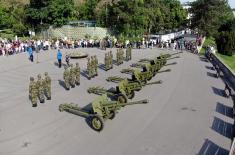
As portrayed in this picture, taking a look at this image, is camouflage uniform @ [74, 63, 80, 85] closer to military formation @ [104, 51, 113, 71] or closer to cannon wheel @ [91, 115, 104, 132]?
military formation @ [104, 51, 113, 71]

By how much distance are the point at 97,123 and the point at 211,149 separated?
4194 millimetres

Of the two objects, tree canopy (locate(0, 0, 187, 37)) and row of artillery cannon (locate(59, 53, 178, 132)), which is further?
tree canopy (locate(0, 0, 187, 37))

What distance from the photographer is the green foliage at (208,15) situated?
60.0 m

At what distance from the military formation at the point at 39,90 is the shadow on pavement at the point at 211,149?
8.05m

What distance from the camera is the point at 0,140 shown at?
13445 mm

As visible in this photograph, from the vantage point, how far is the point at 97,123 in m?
14.2

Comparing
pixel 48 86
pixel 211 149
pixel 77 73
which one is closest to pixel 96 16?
pixel 77 73

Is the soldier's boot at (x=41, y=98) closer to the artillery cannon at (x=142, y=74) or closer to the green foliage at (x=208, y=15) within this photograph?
the artillery cannon at (x=142, y=74)

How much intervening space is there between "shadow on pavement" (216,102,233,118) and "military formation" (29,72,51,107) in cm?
795

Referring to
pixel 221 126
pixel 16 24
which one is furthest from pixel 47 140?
pixel 16 24

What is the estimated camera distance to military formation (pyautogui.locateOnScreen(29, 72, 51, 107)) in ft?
Result: 56.6

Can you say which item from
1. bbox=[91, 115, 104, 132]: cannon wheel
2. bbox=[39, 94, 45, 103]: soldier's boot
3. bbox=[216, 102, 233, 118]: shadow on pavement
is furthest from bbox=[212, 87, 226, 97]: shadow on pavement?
bbox=[39, 94, 45, 103]: soldier's boot

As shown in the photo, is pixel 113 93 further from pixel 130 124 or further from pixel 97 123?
pixel 97 123

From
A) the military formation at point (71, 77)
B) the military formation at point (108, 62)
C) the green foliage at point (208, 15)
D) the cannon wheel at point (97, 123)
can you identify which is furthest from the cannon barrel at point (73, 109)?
the green foliage at point (208, 15)
